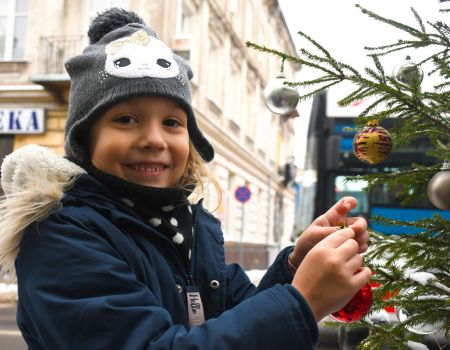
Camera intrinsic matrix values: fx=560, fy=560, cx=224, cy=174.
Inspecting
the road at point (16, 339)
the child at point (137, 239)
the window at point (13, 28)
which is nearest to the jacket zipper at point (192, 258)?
the child at point (137, 239)

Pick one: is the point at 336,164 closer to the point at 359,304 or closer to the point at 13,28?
the point at 359,304

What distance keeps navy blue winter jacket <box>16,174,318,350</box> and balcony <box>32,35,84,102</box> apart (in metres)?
10.8

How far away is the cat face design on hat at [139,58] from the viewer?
4.53 feet

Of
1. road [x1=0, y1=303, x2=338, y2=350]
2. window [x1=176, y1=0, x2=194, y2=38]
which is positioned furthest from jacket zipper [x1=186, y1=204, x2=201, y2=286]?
window [x1=176, y1=0, x2=194, y2=38]

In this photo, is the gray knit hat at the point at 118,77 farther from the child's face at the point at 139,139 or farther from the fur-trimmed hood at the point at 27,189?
the fur-trimmed hood at the point at 27,189

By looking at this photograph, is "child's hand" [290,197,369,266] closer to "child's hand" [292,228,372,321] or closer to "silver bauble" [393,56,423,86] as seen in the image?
"child's hand" [292,228,372,321]

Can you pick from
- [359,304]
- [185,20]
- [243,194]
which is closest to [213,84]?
[185,20]

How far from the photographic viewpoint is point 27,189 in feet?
3.99

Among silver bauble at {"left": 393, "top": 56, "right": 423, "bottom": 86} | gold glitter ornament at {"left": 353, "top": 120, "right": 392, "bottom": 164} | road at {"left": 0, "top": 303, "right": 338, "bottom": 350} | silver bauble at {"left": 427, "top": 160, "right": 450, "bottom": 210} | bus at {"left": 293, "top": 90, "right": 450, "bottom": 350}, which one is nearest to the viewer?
silver bauble at {"left": 427, "top": 160, "right": 450, "bottom": 210}

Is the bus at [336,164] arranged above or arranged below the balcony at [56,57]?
below

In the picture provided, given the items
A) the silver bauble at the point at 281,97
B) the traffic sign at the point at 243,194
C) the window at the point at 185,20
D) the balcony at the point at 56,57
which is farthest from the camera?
the window at the point at 185,20

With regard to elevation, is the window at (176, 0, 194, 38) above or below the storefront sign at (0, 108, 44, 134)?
above

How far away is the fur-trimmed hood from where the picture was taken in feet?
3.77

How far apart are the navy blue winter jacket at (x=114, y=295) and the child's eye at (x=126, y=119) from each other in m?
0.15
